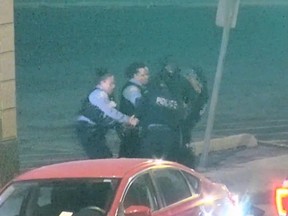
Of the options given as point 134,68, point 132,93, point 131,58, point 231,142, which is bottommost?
point 131,58

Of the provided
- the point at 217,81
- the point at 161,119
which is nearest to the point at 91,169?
the point at 161,119

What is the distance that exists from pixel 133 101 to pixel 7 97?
5.85ft

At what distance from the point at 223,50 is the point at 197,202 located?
22.0ft

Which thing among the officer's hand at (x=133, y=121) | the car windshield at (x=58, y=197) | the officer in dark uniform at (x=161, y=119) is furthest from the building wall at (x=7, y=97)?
the car windshield at (x=58, y=197)

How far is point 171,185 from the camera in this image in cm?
898

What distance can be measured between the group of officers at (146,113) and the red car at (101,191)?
4724 mm

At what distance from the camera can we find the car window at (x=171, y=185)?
8.77 m

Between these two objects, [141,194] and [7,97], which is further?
[7,97]

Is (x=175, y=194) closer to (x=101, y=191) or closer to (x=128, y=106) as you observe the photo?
(x=101, y=191)

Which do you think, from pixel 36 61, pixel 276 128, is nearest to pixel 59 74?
pixel 36 61

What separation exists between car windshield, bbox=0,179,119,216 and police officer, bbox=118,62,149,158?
5.89 m

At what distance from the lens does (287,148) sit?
19016mm

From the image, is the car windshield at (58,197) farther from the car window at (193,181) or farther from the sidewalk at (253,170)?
the sidewalk at (253,170)

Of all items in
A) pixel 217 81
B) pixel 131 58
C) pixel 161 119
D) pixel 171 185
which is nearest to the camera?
pixel 171 185
